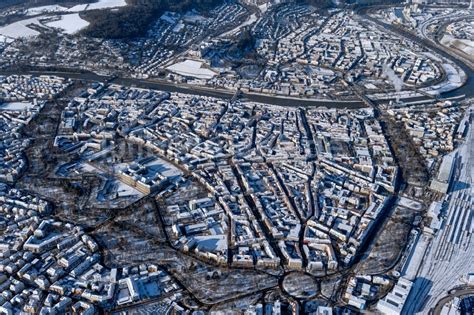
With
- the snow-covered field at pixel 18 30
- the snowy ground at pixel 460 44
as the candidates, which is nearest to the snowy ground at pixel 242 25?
the snow-covered field at pixel 18 30

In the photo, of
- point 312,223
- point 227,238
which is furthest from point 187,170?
point 312,223

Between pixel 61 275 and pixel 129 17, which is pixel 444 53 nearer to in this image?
pixel 129 17

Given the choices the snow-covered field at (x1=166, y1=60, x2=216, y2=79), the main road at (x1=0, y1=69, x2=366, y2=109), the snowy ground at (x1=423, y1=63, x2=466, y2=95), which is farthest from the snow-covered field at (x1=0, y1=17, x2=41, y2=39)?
the snowy ground at (x1=423, y1=63, x2=466, y2=95)

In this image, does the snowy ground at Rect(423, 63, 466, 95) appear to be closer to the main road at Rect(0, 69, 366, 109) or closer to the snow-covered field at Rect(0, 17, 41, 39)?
the main road at Rect(0, 69, 366, 109)

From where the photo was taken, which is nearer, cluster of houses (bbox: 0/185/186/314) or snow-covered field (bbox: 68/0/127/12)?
cluster of houses (bbox: 0/185/186/314)

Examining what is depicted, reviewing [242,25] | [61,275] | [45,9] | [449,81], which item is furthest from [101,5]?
[61,275]

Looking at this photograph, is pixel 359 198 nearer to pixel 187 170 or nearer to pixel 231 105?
pixel 187 170
